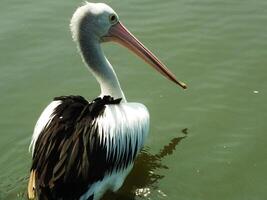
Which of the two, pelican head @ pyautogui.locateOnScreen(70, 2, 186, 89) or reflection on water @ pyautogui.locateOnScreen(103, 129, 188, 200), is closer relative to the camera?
reflection on water @ pyautogui.locateOnScreen(103, 129, 188, 200)

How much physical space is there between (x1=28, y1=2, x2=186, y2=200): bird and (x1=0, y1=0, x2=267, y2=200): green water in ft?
1.46

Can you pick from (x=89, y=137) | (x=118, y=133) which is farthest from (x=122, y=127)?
(x=89, y=137)

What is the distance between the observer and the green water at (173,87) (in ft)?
16.0

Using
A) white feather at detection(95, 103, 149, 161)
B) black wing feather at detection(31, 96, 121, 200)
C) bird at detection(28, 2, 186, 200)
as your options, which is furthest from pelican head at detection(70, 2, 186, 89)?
black wing feather at detection(31, 96, 121, 200)

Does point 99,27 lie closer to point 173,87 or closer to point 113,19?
point 113,19

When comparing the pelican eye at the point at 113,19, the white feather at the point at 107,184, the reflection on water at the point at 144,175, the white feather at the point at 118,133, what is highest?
the pelican eye at the point at 113,19

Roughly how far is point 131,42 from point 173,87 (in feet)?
3.04

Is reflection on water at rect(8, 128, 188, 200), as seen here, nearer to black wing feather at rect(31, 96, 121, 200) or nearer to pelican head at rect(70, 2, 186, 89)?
black wing feather at rect(31, 96, 121, 200)

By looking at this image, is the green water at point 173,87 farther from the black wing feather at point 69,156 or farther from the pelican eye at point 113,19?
the pelican eye at point 113,19

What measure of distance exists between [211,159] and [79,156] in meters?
1.47

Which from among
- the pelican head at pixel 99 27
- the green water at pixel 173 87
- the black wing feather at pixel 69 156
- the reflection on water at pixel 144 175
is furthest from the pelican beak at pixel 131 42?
the black wing feather at pixel 69 156

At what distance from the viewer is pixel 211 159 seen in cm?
507

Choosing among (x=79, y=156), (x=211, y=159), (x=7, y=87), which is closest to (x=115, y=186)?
(x=79, y=156)

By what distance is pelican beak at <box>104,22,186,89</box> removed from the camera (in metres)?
5.20
